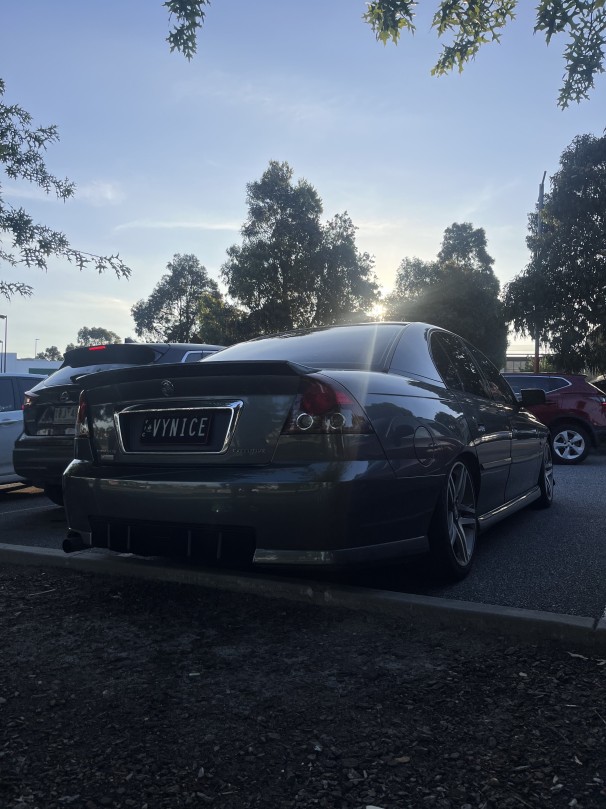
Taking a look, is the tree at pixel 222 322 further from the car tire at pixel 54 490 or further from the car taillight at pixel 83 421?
the car taillight at pixel 83 421

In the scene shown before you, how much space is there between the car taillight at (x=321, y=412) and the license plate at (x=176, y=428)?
432 mm

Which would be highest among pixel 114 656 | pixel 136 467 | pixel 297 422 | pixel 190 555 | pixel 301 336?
pixel 301 336

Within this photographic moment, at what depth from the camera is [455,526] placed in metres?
4.28

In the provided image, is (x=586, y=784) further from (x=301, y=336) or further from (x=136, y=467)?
(x=301, y=336)

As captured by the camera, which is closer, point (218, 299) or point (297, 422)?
point (297, 422)

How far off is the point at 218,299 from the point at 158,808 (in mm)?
48220

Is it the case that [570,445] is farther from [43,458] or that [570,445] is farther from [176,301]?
[176,301]

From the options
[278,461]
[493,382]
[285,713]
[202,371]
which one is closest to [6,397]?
[493,382]

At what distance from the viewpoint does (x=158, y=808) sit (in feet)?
6.59

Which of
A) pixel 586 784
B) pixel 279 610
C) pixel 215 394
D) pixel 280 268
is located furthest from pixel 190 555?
pixel 280 268

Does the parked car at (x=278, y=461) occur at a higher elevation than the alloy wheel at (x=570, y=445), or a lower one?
higher

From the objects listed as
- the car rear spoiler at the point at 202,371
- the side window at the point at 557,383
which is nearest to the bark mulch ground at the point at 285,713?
the car rear spoiler at the point at 202,371

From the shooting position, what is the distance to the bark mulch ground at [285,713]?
6.90ft

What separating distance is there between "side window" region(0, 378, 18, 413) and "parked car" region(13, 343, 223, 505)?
193 cm
